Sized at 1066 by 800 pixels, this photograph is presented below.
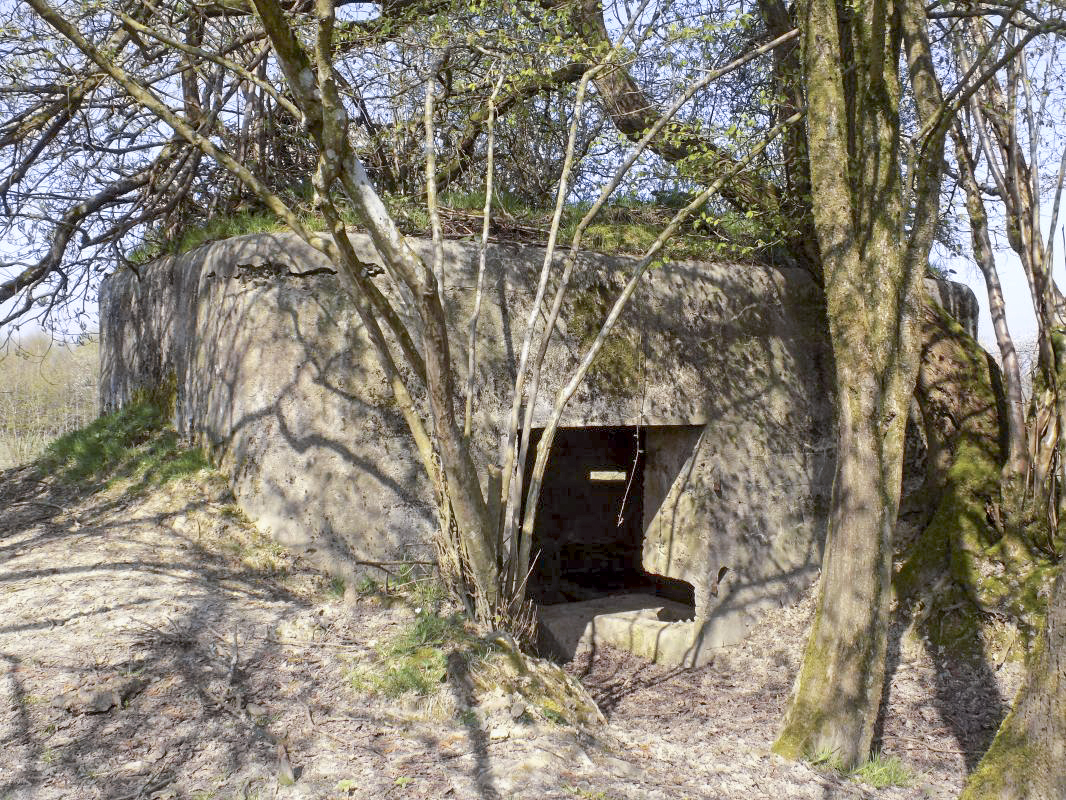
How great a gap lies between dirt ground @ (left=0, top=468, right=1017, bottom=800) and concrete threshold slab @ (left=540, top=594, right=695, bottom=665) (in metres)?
0.33

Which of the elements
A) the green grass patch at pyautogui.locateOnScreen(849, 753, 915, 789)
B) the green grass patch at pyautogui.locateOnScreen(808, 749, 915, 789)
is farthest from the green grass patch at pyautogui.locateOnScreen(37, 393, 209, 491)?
the green grass patch at pyautogui.locateOnScreen(849, 753, 915, 789)

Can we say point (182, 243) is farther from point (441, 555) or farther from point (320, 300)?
point (441, 555)

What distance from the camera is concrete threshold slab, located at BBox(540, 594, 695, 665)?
6098 millimetres

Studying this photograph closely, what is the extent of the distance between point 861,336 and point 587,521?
5673mm

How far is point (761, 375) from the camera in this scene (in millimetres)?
6574

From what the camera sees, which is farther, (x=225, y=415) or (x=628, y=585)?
(x=628, y=585)

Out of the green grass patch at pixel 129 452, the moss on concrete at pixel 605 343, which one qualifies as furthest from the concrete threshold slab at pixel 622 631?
the green grass patch at pixel 129 452

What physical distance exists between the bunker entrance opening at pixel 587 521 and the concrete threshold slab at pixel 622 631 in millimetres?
2617

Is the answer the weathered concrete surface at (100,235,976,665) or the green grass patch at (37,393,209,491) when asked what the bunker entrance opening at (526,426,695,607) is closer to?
the weathered concrete surface at (100,235,976,665)

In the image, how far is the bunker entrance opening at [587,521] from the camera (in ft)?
31.1

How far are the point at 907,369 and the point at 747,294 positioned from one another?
229 cm

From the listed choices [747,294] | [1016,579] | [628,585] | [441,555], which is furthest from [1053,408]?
[628,585]

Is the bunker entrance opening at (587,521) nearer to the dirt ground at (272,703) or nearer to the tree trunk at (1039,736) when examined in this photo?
the dirt ground at (272,703)

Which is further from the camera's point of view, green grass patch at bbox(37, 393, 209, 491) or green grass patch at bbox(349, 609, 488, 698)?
green grass patch at bbox(37, 393, 209, 491)
